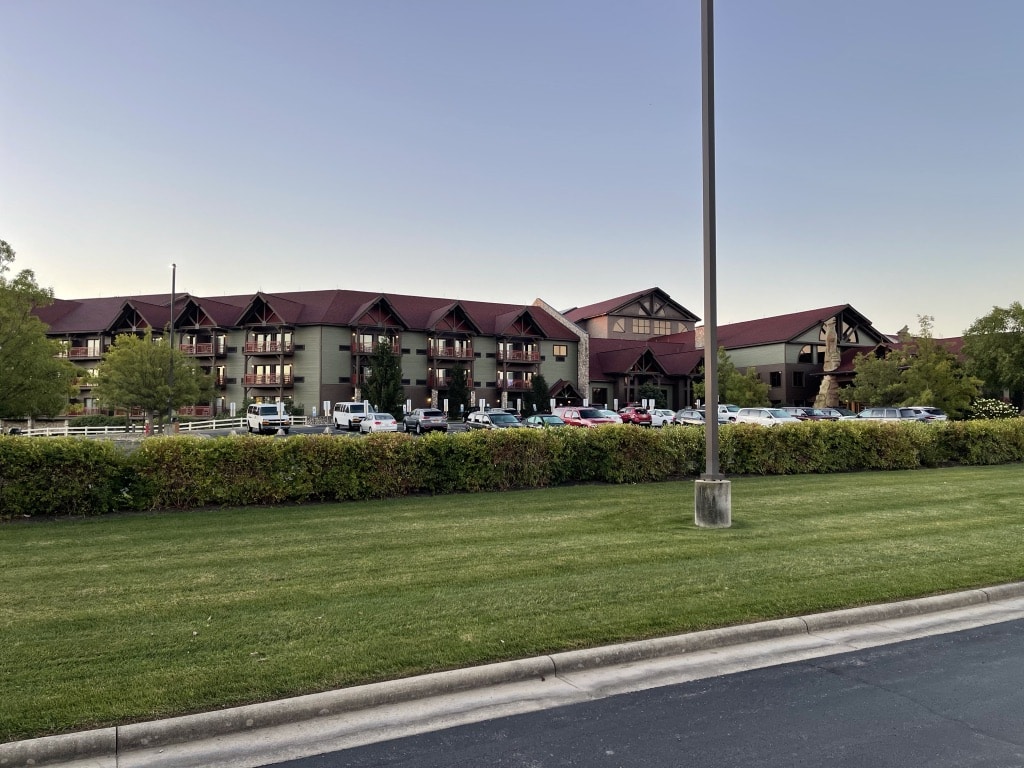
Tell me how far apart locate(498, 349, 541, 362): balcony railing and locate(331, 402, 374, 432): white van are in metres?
19.6

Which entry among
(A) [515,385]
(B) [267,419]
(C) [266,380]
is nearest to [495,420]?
(B) [267,419]

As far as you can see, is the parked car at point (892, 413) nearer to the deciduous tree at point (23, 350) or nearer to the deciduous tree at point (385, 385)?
the deciduous tree at point (385, 385)

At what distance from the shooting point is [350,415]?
46.4 metres

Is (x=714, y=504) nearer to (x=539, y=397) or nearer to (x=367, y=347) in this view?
(x=367, y=347)

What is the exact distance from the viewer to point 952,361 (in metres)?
51.3

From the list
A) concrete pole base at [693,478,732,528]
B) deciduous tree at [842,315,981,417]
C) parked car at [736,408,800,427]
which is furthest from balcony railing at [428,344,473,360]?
concrete pole base at [693,478,732,528]

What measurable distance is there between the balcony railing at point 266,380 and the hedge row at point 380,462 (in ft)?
152

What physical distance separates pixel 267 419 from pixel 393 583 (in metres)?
38.4

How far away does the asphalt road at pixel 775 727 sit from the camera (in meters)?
4.08

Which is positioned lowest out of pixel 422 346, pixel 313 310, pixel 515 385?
pixel 515 385

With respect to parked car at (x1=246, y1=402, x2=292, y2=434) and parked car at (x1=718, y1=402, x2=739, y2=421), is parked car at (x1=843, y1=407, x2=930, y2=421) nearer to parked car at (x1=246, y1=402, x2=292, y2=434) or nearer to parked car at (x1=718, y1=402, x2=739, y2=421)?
parked car at (x1=718, y1=402, x2=739, y2=421)

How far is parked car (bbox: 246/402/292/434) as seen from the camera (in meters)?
43.5

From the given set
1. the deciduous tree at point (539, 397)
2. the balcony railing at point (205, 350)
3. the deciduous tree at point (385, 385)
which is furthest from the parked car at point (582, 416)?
the balcony railing at point (205, 350)

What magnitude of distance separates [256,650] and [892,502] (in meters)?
12.1
